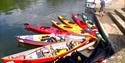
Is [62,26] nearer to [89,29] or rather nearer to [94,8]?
[89,29]

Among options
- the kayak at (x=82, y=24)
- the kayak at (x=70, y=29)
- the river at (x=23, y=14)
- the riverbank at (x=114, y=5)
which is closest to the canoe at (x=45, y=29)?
the river at (x=23, y=14)

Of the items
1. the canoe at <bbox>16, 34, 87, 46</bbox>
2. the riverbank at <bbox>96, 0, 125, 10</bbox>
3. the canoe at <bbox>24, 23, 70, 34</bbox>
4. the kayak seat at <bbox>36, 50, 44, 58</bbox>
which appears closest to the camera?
the kayak seat at <bbox>36, 50, 44, 58</bbox>

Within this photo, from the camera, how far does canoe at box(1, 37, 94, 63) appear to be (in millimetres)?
15070

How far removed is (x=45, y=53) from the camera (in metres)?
16.1

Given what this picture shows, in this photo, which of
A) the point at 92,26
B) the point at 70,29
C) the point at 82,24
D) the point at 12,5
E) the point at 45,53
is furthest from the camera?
the point at 12,5

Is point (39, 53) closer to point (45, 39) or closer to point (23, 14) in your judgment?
point (45, 39)

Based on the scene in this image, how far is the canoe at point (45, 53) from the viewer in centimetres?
1507

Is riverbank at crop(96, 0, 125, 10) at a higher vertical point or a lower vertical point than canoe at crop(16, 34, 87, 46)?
higher

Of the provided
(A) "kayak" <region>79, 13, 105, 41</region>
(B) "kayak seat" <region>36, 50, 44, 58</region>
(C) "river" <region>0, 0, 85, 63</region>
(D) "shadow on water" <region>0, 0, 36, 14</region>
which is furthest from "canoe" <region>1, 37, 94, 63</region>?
(D) "shadow on water" <region>0, 0, 36, 14</region>

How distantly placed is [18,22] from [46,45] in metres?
8.00

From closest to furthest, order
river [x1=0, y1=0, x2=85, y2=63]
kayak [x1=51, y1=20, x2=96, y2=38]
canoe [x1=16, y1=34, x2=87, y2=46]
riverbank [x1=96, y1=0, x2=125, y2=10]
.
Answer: canoe [x1=16, y1=34, x2=87, y2=46]
river [x1=0, y1=0, x2=85, y2=63]
kayak [x1=51, y1=20, x2=96, y2=38]
riverbank [x1=96, y1=0, x2=125, y2=10]

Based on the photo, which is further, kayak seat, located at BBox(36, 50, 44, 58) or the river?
the river

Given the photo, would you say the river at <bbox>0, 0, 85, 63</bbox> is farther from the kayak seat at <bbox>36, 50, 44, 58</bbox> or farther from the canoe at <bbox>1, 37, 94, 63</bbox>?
the kayak seat at <bbox>36, 50, 44, 58</bbox>

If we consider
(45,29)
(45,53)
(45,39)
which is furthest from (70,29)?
(45,53)
